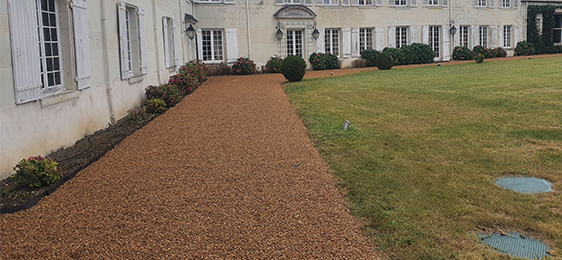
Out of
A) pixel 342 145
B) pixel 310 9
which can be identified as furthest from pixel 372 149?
pixel 310 9

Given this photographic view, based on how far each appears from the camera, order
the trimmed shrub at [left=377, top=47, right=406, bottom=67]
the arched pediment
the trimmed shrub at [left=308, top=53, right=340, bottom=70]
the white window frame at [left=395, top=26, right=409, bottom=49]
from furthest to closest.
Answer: the white window frame at [left=395, top=26, right=409, bottom=49] < the trimmed shrub at [left=377, top=47, right=406, bottom=67] < the trimmed shrub at [left=308, top=53, right=340, bottom=70] < the arched pediment

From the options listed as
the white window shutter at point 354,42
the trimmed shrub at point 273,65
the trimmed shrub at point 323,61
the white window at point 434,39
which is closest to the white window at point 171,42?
the trimmed shrub at point 273,65

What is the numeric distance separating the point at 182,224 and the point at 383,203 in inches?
73.0

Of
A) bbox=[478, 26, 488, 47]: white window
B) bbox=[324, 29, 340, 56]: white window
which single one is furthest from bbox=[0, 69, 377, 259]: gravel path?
bbox=[478, 26, 488, 47]: white window

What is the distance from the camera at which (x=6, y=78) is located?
5137 mm

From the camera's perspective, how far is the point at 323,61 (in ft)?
73.9

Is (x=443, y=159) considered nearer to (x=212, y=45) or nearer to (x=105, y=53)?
(x=105, y=53)

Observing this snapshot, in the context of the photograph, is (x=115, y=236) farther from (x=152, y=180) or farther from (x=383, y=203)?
(x=383, y=203)

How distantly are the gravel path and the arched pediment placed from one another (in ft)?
49.7

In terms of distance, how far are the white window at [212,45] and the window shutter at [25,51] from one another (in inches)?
618

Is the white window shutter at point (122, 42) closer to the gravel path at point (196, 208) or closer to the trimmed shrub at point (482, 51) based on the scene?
the gravel path at point (196, 208)

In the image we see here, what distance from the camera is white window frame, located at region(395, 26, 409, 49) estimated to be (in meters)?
25.3

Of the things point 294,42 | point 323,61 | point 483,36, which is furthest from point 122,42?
point 483,36

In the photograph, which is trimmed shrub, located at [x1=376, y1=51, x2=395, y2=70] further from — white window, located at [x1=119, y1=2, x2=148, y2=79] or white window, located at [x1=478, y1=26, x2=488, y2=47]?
white window, located at [x1=119, y1=2, x2=148, y2=79]
